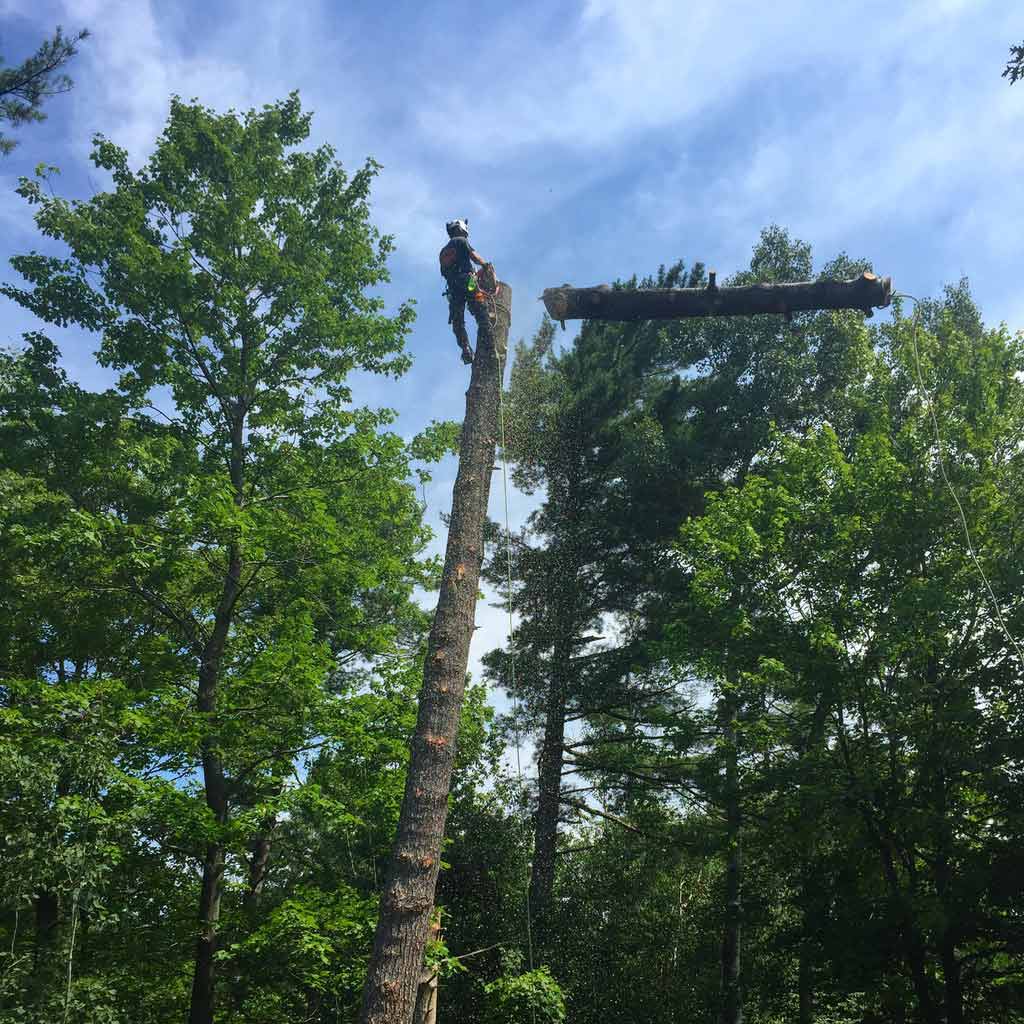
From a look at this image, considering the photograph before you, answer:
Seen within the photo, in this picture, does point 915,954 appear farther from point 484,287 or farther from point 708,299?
point 484,287

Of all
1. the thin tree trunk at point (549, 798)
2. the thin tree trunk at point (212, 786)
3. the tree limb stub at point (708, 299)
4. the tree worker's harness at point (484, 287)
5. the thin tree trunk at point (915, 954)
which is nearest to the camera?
the tree worker's harness at point (484, 287)

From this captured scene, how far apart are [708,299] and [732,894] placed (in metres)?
12.1

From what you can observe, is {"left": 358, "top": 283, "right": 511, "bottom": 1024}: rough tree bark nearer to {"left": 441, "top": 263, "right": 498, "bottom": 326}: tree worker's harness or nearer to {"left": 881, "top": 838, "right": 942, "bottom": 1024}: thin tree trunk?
{"left": 441, "top": 263, "right": 498, "bottom": 326}: tree worker's harness

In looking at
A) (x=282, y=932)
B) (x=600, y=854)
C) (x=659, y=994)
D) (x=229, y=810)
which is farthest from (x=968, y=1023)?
(x=229, y=810)

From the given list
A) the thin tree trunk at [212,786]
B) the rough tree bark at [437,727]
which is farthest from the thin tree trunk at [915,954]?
the thin tree trunk at [212,786]

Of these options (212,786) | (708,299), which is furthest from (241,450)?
(708,299)

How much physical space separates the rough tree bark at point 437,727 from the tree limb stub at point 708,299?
0.82 metres

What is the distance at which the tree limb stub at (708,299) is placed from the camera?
761 cm

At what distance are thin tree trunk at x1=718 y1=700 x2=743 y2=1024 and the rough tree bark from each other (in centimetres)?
909

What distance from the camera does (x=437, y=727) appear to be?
596cm

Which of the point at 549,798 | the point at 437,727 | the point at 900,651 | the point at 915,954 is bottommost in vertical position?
the point at 915,954

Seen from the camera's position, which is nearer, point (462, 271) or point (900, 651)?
point (462, 271)

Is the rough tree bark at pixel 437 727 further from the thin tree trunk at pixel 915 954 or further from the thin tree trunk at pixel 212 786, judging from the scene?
the thin tree trunk at pixel 915 954

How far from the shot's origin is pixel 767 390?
1891cm
